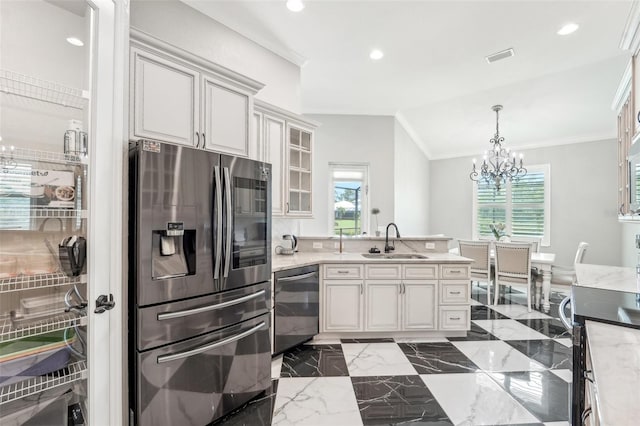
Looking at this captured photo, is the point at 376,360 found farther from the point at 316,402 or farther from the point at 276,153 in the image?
the point at 276,153

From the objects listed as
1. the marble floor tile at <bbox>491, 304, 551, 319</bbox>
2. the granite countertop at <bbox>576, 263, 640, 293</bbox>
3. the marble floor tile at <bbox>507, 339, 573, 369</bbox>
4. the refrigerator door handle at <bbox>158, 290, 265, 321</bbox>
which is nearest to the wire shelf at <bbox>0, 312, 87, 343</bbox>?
the refrigerator door handle at <bbox>158, 290, 265, 321</bbox>

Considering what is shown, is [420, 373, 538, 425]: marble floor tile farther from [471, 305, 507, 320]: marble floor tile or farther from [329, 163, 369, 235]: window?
[329, 163, 369, 235]: window

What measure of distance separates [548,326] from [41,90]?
4833 mm

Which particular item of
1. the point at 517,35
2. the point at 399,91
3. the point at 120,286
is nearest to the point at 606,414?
the point at 120,286

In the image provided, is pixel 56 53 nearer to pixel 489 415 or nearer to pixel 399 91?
pixel 489 415

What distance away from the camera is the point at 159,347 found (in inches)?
61.5

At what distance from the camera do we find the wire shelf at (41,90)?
1148 mm

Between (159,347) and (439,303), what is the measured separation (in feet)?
8.57

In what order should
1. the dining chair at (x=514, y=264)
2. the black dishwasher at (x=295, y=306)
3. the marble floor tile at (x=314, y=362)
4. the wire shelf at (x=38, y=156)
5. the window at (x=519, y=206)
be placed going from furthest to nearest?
1. the window at (x=519, y=206)
2. the dining chair at (x=514, y=264)
3. the black dishwasher at (x=295, y=306)
4. the marble floor tile at (x=314, y=362)
5. the wire shelf at (x=38, y=156)

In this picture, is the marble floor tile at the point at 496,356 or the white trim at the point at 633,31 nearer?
the white trim at the point at 633,31

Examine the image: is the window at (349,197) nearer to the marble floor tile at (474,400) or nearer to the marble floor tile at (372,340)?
the marble floor tile at (372,340)

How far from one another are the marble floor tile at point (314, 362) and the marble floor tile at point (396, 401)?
0.23 m

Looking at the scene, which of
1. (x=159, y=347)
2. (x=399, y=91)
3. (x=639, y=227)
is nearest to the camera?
(x=159, y=347)

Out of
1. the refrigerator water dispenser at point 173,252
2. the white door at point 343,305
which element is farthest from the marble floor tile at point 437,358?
the refrigerator water dispenser at point 173,252
